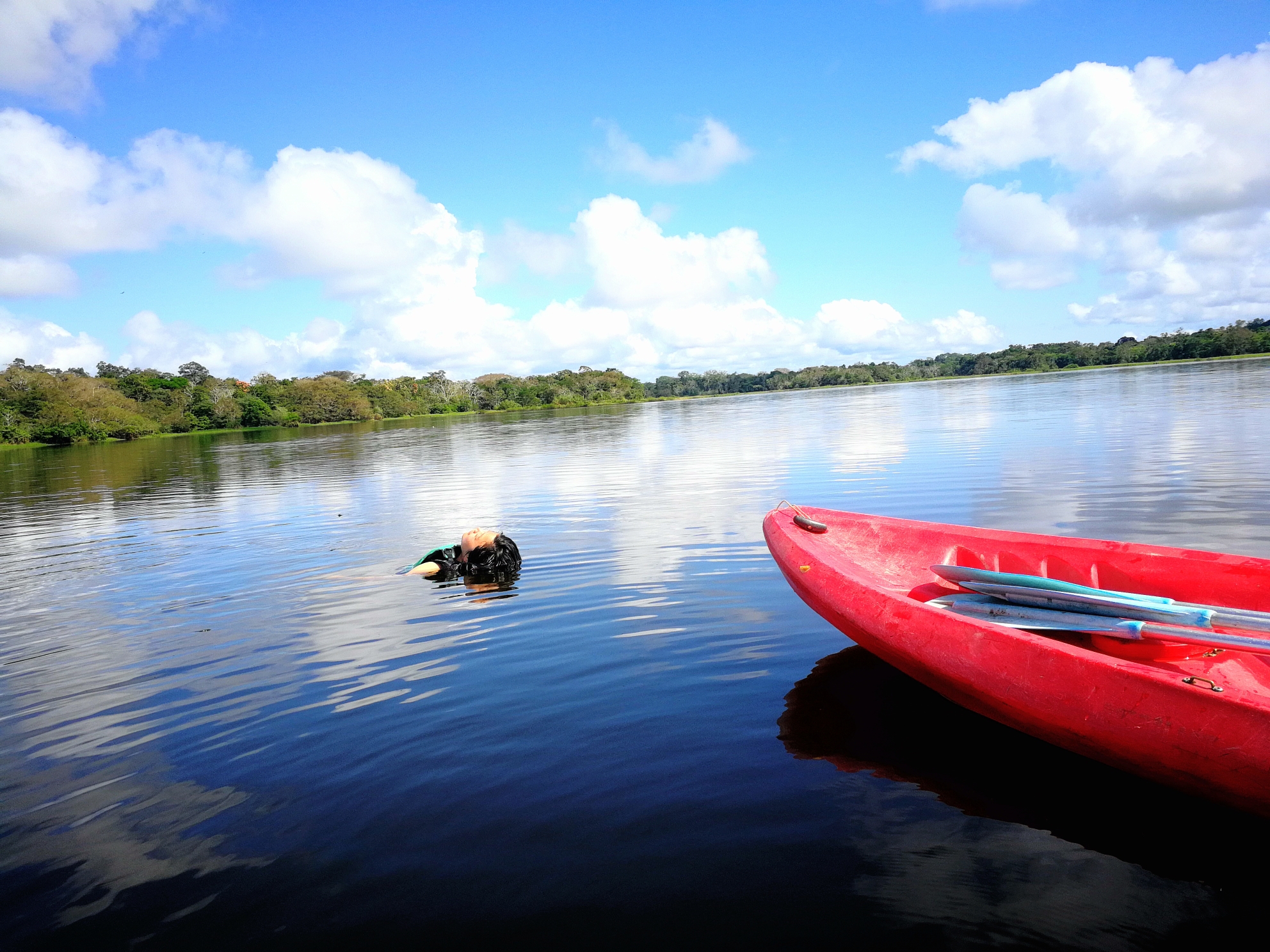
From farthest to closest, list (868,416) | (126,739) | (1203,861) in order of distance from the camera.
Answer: (868,416) < (126,739) < (1203,861)

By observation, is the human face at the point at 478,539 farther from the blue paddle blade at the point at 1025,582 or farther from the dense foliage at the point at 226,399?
the dense foliage at the point at 226,399

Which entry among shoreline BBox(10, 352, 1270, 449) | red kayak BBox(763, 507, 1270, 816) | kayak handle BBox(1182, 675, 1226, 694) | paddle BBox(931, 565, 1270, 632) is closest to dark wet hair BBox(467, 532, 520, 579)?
red kayak BBox(763, 507, 1270, 816)

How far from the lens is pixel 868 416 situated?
134 feet

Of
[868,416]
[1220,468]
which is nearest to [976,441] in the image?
[1220,468]

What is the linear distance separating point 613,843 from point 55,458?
59261 millimetres

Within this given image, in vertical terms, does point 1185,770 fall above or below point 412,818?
above

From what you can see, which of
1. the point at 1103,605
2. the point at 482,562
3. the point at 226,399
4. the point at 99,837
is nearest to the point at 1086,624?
the point at 1103,605

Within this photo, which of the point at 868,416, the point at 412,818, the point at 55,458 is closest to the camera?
the point at 412,818

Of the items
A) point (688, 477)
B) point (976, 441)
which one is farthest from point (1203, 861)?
point (976, 441)

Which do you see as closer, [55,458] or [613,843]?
[613,843]

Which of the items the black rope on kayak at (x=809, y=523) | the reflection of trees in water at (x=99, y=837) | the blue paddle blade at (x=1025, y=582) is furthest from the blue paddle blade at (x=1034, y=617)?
the reflection of trees in water at (x=99, y=837)

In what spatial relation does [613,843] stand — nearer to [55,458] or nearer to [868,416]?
[868,416]

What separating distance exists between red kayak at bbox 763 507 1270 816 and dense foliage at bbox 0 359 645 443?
9340cm

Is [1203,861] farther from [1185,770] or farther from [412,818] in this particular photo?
[412,818]
